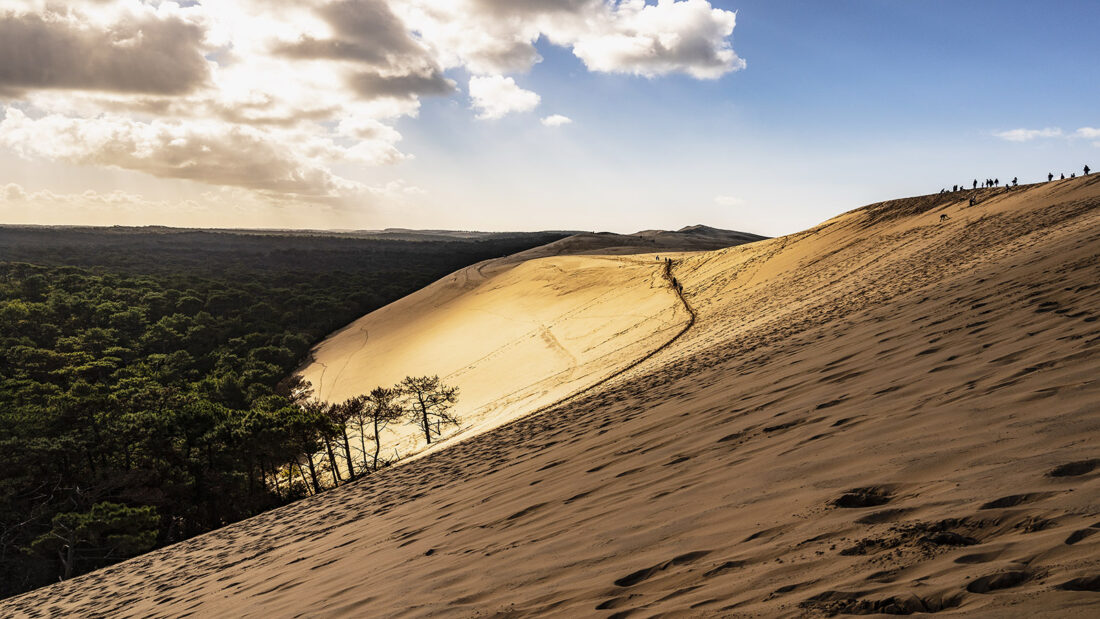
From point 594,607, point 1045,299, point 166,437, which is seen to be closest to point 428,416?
point 166,437

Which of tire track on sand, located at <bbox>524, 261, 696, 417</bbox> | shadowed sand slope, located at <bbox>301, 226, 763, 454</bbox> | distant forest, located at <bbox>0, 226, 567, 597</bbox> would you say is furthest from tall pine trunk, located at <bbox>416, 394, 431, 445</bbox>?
tire track on sand, located at <bbox>524, 261, 696, 417</bbox>

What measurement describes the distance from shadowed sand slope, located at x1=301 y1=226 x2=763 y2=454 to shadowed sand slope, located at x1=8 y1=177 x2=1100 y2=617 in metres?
9.34

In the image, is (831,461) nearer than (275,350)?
Yes

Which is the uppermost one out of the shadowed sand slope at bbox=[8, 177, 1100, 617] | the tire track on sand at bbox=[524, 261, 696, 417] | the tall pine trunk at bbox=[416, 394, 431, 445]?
the shadowed sand slope at bbox=[8, 177, 1100, 617]

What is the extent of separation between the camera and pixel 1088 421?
349 centimetres

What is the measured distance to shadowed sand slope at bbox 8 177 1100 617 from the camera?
264cm

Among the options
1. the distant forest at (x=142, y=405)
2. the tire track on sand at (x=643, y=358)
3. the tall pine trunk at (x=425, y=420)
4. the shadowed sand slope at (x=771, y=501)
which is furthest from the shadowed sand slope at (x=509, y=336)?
the shadowed sand slope at (x=771, y=501)

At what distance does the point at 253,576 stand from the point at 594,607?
5.05 meters

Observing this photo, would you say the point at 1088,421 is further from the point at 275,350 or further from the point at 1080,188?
the point at 275,350

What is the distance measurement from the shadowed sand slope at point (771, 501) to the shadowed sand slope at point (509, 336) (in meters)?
9.34

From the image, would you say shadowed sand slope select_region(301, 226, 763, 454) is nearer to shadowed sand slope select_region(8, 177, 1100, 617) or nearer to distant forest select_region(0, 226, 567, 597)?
distant forest select_region(0, 226, 567, 597)

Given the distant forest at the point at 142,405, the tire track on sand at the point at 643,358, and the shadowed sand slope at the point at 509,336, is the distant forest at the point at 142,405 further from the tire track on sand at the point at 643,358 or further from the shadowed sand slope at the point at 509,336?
the tire track on sand at the point at 643,358

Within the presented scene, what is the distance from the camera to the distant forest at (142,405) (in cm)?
1916

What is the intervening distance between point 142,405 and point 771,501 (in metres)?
30.8
